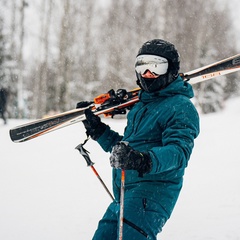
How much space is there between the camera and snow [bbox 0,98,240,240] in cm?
439

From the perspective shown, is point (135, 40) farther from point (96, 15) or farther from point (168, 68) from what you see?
point (168, 68)

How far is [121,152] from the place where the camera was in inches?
68.9

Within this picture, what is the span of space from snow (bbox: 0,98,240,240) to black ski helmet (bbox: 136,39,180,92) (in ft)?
7.90

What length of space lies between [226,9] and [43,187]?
63.7 ft

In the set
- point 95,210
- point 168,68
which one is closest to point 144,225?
point 168,68

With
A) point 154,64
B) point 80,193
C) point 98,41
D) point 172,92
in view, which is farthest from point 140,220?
point 98,41

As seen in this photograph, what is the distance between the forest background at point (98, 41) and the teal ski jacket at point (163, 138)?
42.5ft

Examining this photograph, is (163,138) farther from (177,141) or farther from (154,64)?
(154,64)

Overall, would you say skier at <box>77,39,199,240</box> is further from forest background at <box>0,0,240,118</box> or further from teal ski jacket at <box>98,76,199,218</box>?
forest background at <box>0,0,240,118</box>

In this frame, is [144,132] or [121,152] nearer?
[121,152]

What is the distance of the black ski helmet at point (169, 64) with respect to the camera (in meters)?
2.20

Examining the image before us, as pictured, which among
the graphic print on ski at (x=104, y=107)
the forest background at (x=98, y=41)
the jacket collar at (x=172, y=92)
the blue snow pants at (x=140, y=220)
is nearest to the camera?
the blue snow pants at (x=140, y=220)

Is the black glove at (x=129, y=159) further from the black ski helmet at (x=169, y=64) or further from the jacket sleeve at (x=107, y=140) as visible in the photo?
the jacket sleeve at (x=107, y=140)

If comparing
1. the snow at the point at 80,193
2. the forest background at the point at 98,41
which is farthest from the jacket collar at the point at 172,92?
the forest background at the point at 98,41
